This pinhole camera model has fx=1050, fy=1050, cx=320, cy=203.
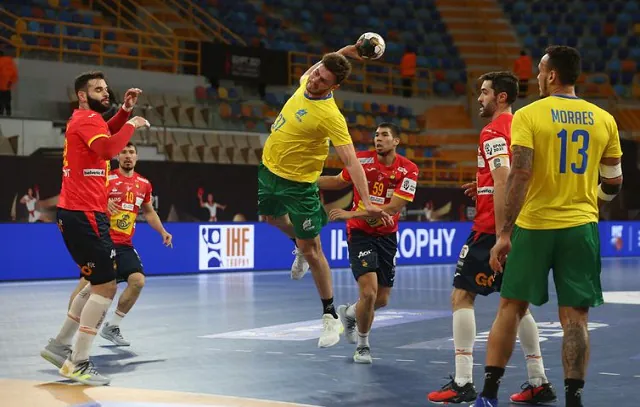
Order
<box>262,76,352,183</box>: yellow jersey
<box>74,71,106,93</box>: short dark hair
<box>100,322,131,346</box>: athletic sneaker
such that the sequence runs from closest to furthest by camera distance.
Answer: <box>74,71,106,93</box>: short dark hair → <box>262,76,352,183</box>: yellow jersey → <box>100,322,131,346</box>: athletic sneaker

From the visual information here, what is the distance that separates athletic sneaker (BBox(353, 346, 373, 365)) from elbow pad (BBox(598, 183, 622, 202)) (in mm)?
2910

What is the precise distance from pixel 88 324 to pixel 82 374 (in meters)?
0.39

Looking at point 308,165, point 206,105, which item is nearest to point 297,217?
point 308,165

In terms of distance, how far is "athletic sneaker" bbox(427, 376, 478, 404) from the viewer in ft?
23.5

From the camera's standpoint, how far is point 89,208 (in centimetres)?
800

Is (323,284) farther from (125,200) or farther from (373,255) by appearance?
(125,200)

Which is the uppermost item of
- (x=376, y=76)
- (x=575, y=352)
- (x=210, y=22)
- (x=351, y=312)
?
(x=210, y=22)

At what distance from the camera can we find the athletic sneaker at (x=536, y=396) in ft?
23.8

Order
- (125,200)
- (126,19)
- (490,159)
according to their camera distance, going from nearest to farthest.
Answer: (490,159) → (125,200) → (126,19)

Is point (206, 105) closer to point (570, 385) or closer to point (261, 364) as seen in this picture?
point (261, 364)

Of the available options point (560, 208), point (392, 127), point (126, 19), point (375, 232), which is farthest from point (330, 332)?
point (126, 19)

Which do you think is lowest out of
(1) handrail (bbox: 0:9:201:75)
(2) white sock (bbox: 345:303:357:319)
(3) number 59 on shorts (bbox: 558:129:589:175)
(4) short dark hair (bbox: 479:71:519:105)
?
(2) white sock (bbox: 345:303:357:319)

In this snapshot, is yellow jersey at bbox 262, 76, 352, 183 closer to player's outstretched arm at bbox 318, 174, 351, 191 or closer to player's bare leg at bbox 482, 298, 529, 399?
player's outstretched arm at bbox 318, 174, 351, 191

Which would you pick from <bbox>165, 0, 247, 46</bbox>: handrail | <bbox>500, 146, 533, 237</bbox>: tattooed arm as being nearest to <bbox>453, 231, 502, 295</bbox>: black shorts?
<bbox>500, 146, 533, 237</bbox>: tattooed arm
